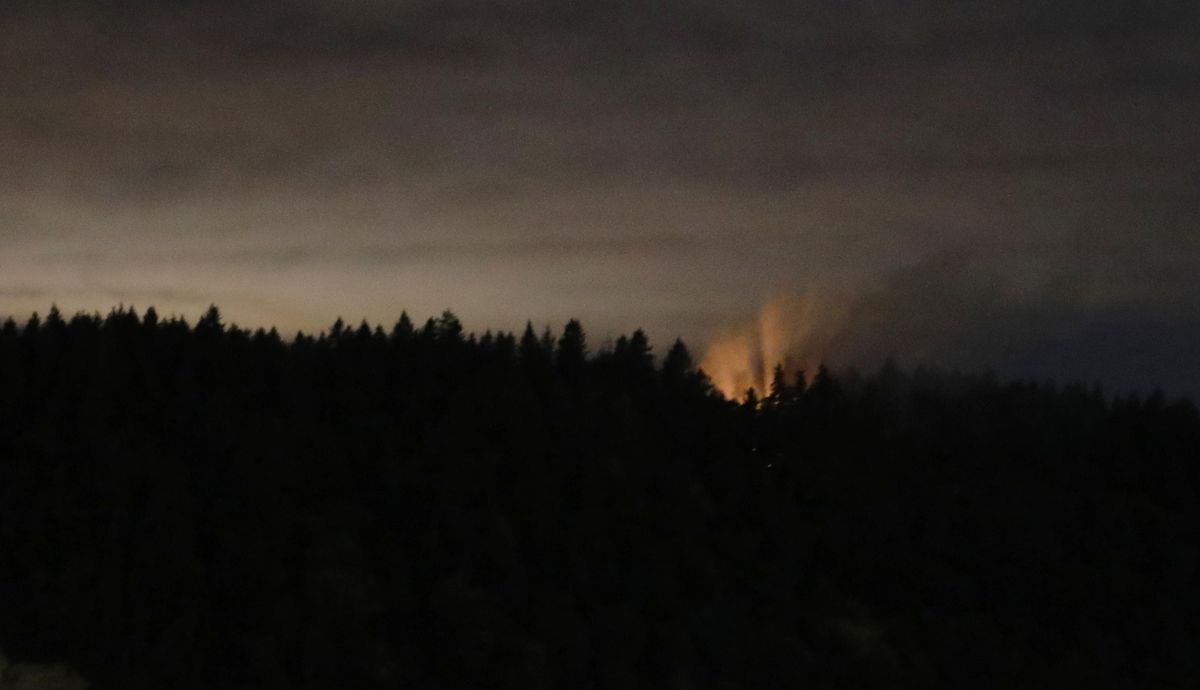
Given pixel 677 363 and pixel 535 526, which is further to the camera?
pixel 677 363

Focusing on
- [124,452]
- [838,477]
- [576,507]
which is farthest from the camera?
[838,477]

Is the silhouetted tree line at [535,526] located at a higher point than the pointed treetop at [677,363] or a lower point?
lower

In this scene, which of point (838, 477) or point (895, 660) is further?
point (838, 477)

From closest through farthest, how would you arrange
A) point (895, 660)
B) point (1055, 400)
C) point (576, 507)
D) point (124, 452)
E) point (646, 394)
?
point (124, 452), point (895, 660), point (576, 507), point (646, 394), point (1055, 400)

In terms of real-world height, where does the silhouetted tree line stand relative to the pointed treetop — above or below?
below

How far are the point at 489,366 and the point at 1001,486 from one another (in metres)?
30.5

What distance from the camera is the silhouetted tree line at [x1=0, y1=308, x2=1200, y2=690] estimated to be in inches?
1973

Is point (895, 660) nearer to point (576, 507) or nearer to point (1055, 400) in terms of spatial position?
point (576, 507)

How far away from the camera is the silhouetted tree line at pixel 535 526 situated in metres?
50.1

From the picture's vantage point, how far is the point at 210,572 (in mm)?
52062

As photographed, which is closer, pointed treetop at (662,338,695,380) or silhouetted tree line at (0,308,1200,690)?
silhouetted tree line at (0,308,1200,690)

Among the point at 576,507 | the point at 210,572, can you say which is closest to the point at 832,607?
the point at 576,507

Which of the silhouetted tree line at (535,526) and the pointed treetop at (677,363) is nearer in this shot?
the silhouetted tree line at (535,526)

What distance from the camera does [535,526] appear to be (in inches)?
2483
